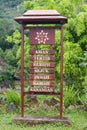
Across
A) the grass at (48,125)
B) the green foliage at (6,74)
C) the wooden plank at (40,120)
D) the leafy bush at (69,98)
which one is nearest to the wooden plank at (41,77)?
the wooden plank at (40,120)

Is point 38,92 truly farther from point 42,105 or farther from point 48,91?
point 42,105

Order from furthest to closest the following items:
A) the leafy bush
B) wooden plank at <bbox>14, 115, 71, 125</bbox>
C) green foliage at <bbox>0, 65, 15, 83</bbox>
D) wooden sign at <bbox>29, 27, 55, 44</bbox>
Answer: green foliage at <bbox>0, 65, 15, 83</bbox> < the leafy bush < wooden sign at <bbox>29, 27, 55, 44</bbox> < wooden plank at <bbox>14, 115, 71, 125</bbox>

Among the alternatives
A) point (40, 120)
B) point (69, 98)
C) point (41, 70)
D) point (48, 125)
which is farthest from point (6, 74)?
point (48, 125)

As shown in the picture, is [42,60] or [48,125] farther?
[42,60]

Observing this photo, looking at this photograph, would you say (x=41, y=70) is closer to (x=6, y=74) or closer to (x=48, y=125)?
(x=48, y=125)

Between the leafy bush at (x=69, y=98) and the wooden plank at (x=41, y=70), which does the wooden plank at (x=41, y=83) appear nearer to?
the wooden plank at (x=41, y=70)

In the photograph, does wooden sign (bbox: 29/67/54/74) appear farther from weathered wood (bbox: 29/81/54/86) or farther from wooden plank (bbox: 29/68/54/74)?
weathered wood (bbox: 29/81/54/86)

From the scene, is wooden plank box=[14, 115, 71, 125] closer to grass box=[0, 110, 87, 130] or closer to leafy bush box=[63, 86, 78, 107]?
grass box=[0, 110, 87, 130]

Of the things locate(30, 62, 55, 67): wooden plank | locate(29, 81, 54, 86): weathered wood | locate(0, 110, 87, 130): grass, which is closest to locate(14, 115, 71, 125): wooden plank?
locate(0, 110, 87, 130): grass

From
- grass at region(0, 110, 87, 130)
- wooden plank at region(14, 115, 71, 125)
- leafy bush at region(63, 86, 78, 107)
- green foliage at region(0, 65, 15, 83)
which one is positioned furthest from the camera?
green foliage at region(0, 65, 15, 83)

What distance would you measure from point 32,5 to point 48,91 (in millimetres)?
4755

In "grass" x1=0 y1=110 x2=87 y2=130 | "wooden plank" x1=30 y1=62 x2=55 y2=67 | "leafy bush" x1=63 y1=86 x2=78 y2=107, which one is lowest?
"leafy bush" x1=63 y1=86 x2=78 y2=107

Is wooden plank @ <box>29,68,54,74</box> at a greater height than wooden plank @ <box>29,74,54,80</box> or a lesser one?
greater

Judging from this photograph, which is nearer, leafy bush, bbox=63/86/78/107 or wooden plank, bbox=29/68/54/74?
wooden plank, bbox=29/68/54/74
